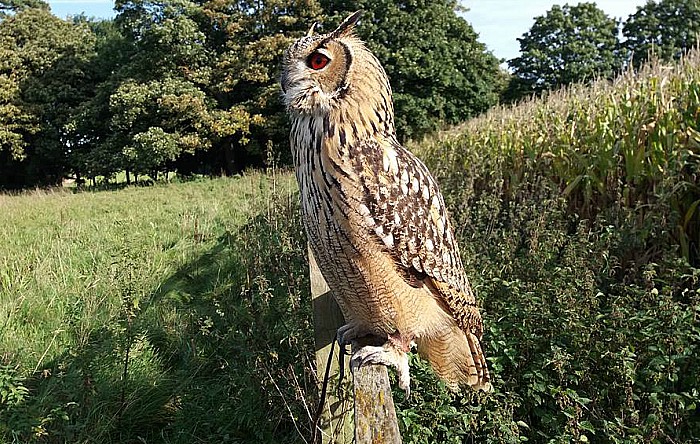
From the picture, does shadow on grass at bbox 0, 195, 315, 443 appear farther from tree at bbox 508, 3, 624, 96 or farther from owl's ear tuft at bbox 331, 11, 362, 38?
tree at bbox 508, 3, 624, 96

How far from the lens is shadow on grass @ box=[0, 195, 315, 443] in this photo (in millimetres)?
3266

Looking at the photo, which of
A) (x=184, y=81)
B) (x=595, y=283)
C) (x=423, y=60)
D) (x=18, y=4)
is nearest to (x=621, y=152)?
(x=595, y=283)

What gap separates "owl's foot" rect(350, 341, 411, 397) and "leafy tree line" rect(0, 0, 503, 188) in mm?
20459

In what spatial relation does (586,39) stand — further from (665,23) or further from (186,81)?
(186,81)

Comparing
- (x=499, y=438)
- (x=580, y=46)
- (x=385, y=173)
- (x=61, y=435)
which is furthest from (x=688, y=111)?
(x=580, y=46)

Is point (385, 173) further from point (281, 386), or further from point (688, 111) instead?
point (688, 111)

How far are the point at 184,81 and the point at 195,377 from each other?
21002mm

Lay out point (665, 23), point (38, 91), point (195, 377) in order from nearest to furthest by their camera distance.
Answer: point (195, 377) < point (38, 91) < point (665, 23)

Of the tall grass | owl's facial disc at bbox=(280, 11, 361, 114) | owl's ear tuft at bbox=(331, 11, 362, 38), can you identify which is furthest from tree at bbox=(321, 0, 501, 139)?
owl's facial disc at bbox=(280, 11, 361, 114)

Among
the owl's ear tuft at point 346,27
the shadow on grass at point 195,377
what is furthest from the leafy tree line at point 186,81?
the owl's ear tuft at point 346,27

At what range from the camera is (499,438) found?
2600mm

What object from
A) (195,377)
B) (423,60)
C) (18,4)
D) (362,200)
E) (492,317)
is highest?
(18,4)

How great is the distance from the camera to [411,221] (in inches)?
82.6

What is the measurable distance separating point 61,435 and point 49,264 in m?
3.01
